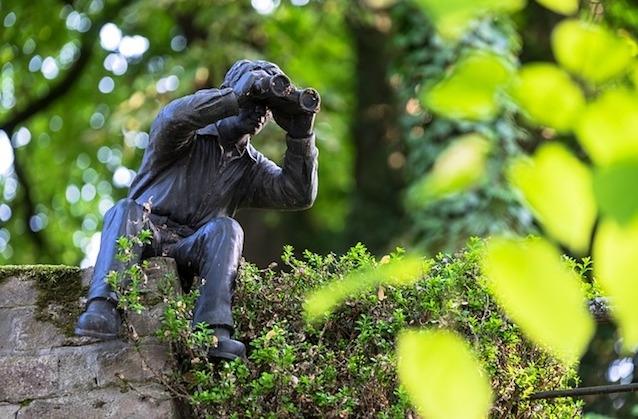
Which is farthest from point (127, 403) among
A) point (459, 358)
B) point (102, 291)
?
point (459, 358)

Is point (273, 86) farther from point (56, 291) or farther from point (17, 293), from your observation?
point (17, 293)

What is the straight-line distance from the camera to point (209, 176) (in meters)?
4.64

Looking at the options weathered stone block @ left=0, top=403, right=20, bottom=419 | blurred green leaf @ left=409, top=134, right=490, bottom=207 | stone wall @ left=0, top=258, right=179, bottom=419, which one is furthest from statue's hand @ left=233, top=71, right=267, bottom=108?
blurred green leaf @ left=409, top=134, right=490, bottom=207

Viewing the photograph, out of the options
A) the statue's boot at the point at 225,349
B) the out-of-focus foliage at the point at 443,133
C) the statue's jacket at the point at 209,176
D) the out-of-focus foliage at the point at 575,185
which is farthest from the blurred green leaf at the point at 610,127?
the out-of-focus foliage at the point at 443,133

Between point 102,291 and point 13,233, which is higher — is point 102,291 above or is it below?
above

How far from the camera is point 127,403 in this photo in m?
4.17

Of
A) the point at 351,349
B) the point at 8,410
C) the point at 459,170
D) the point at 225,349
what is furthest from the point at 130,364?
the point at 459,170

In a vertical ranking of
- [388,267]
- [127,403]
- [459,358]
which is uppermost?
[459,358]

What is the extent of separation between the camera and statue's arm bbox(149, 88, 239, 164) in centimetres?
431

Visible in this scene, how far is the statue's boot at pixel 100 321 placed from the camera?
13.2 ft

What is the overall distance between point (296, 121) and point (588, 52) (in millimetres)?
3297

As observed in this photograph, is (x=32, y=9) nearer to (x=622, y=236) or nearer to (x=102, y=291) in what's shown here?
(x=102, y=291)

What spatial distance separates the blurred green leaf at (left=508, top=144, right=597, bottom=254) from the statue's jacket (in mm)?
3306

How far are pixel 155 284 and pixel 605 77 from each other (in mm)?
3240
